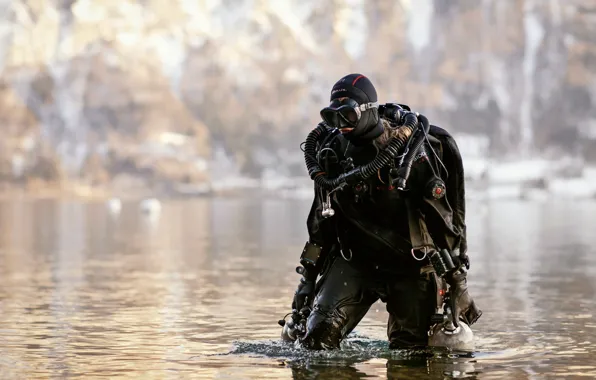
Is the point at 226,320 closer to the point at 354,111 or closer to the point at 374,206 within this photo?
the point at 374,206

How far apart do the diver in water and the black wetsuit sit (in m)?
0.01

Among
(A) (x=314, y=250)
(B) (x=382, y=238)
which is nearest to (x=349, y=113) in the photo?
(B) (x=382, y=238)

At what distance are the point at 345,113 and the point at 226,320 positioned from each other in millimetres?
6579

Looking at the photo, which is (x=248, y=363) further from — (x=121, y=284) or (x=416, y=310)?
(x=121, y=284)

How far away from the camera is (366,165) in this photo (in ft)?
43.3

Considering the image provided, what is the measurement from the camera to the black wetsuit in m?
13.5

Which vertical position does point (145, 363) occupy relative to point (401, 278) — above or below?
below

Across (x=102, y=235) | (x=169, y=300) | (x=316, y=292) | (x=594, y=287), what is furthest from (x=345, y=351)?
(x=102, y=235)

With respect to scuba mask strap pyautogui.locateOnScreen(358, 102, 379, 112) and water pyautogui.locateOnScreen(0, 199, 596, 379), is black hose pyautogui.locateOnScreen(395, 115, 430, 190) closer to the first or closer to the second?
scuba mask strap pyautogui.locateOnScreen(358, 102, 379, 112)

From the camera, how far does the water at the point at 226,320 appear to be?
13500mm

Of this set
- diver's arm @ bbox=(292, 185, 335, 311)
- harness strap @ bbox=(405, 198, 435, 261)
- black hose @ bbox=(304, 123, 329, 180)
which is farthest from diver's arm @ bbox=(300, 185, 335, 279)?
harness strap @ bbox=(405, 198, 435, 261)

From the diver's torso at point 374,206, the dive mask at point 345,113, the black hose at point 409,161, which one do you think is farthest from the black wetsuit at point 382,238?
the dive mask at point 345,113

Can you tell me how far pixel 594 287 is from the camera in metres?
26.3

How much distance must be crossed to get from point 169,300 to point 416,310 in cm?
943
